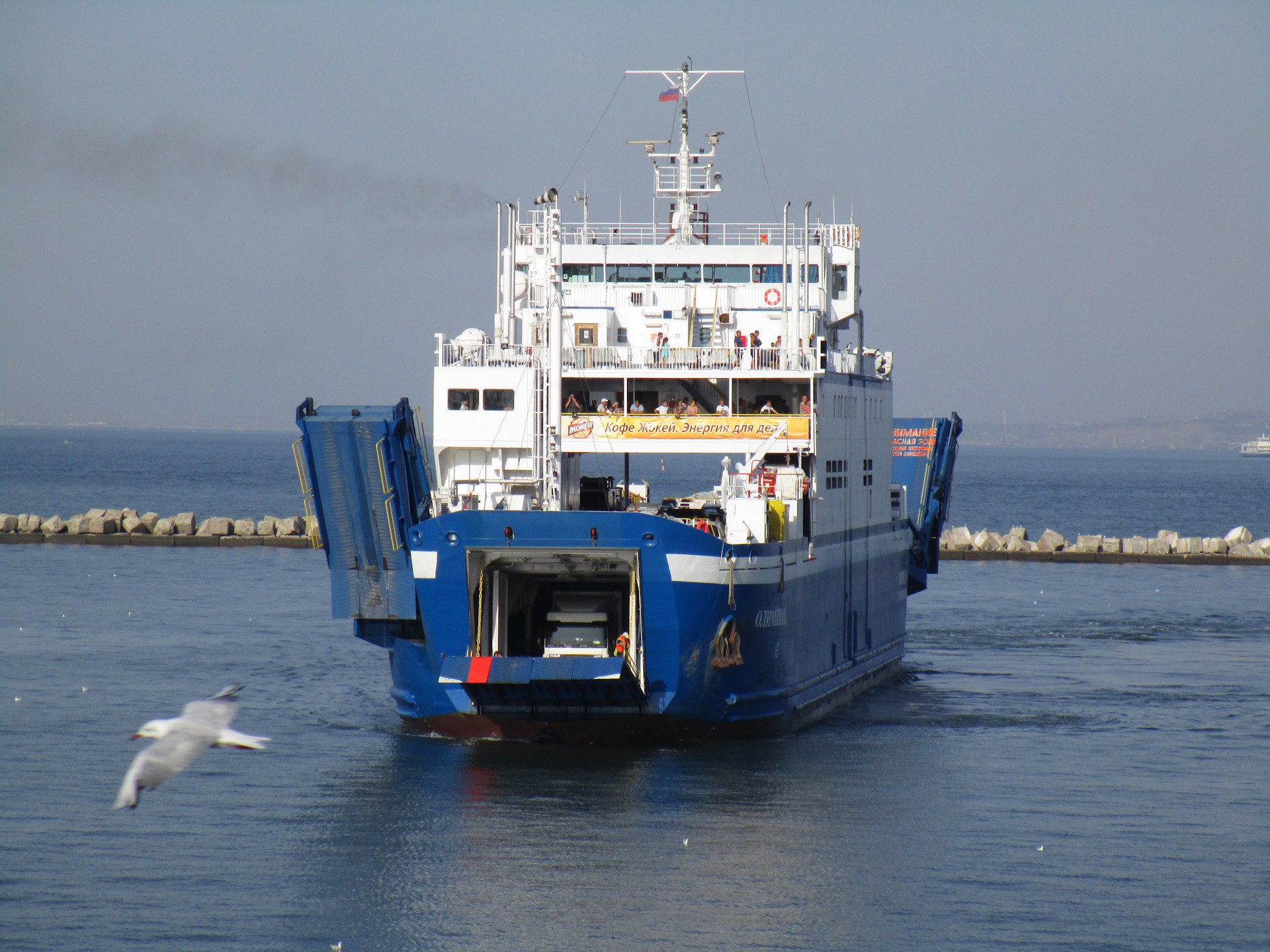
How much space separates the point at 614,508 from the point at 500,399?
10.9 ft

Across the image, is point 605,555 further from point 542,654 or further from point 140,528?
point 140,528

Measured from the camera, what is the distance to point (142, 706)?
90.8ft

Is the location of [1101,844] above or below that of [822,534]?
below

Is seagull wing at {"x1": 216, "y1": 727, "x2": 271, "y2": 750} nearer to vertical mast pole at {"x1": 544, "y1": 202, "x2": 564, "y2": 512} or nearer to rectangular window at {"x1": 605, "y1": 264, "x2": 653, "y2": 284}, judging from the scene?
vertical mast pole at {"x1": 544, "y1": 202, "x2": 564, "y2": 512}

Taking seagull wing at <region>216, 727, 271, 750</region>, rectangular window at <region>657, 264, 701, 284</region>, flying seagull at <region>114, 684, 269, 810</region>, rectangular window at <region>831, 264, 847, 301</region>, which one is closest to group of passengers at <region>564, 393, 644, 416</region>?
rectangular window at <region>657, 264, 701, 284</region>

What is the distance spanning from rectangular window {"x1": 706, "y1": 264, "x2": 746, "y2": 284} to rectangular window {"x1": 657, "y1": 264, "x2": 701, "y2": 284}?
0.23 m

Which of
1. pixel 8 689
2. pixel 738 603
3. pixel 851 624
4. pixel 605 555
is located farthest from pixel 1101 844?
pixel 8 689

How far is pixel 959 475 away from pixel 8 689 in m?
160

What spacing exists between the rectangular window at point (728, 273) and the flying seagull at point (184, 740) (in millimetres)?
17273

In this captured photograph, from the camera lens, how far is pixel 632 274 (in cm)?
3009

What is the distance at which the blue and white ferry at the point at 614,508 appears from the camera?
22.2 m

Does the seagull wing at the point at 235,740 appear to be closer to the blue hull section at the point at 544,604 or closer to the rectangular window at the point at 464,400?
the blue hull section at the point at 544,604

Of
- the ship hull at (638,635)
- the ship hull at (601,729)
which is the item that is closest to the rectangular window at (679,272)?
the ship hull at (638,635)

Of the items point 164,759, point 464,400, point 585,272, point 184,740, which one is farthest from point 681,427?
point 164,759
